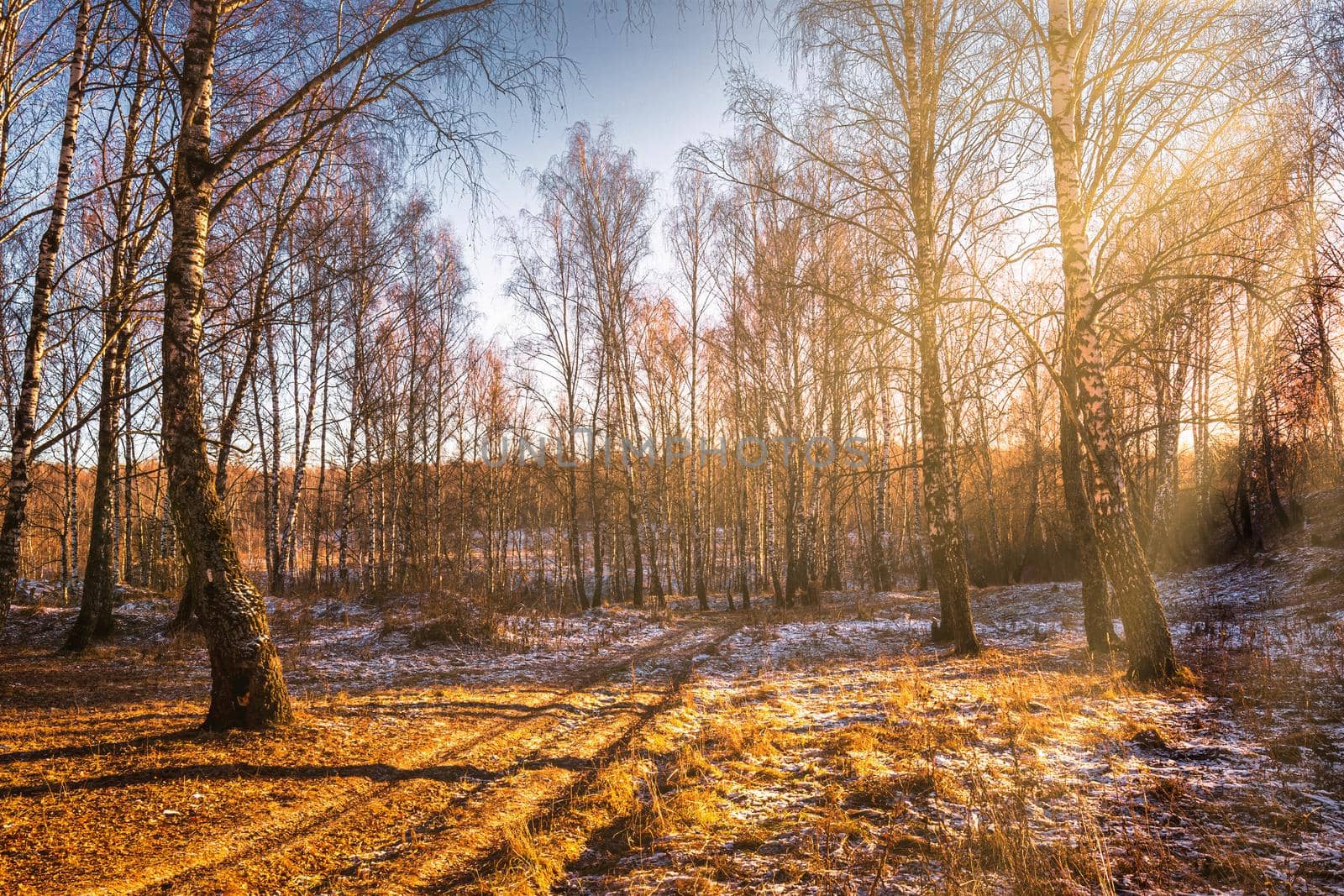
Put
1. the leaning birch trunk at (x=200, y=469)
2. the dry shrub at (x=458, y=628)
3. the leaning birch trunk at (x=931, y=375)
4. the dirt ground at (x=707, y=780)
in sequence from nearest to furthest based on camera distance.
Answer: the dirt ground at (x=707, y=780), the leaning birch trunk at (x=200, y=469), the leaning birch trunk at (x=931, y=375), the dry shrub at (x=458, y=628)

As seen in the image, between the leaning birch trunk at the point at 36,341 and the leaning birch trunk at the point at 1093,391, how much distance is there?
35.4ft

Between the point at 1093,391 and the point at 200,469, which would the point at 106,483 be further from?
the point at 1093,391

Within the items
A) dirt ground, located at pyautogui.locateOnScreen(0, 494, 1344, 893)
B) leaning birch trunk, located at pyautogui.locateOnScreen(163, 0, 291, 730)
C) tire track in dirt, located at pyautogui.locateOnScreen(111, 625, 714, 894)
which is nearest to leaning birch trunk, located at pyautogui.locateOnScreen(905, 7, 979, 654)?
dirt ground, located at pyautogui.locateOnScreen(0, 494, 1344, 893)

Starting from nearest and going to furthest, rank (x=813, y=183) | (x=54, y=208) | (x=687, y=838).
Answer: (x=687, y=838)
(x=54, y=208)
(x=813, y=183)

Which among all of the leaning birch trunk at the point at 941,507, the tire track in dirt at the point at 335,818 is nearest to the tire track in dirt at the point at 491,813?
the tire track in dirt at the point at 335,818

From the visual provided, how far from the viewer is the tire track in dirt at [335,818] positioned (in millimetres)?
2893

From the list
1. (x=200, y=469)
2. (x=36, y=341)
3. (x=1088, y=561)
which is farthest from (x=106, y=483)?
(x=1088, y=561)

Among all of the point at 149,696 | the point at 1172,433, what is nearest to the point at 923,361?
the point at 149,696

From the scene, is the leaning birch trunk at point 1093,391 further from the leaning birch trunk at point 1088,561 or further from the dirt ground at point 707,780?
the leaning birch trunk at point 1088,561

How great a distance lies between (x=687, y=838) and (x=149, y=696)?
6.78 m

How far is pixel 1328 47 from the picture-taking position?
838cm

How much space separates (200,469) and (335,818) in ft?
10.5

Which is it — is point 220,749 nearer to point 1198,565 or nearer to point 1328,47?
point 1328,47

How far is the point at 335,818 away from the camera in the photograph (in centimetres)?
362
